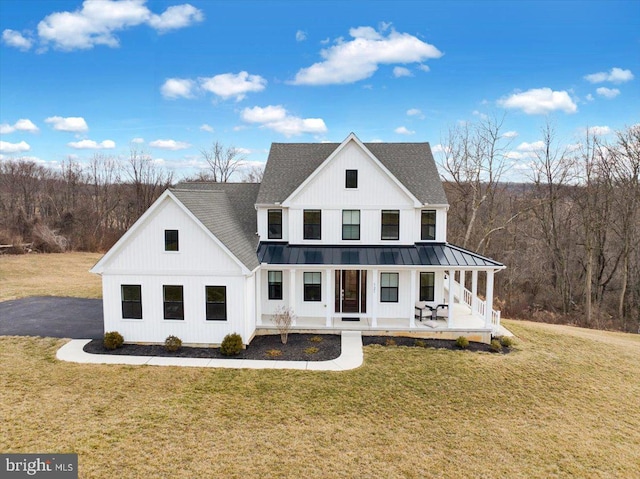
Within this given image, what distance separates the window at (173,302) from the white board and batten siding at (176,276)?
0.16 meters

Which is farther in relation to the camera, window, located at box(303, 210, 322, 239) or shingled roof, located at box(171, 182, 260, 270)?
window, located at box(303, 210, 322, 239)

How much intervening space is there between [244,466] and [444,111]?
102ft

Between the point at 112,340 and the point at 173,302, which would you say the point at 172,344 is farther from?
the point at 112,340

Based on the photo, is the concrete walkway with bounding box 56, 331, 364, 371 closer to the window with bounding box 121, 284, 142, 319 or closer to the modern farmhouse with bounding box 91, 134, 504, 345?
the modern farmhouse with bounding box 91, 134, 504, 345

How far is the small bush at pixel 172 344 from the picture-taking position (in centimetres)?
1473

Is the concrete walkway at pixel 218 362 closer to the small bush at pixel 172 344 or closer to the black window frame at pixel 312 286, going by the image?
the small bush at pixel 172 344

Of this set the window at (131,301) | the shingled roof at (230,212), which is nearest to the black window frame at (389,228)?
the shingled roof at (230,212)

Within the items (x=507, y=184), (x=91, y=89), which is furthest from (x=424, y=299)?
(x=91, y=89)

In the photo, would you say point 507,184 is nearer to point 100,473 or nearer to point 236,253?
point 236,253

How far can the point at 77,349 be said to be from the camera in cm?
1485

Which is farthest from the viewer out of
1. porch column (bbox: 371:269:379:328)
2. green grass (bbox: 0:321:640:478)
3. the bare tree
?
the bare tree

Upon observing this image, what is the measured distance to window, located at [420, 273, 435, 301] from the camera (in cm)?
1819

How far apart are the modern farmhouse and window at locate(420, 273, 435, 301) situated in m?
0.05

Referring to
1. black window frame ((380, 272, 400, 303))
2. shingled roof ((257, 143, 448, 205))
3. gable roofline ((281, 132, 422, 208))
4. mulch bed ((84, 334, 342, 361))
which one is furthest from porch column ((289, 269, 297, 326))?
black window frame ((380, 272, 400, 303))
